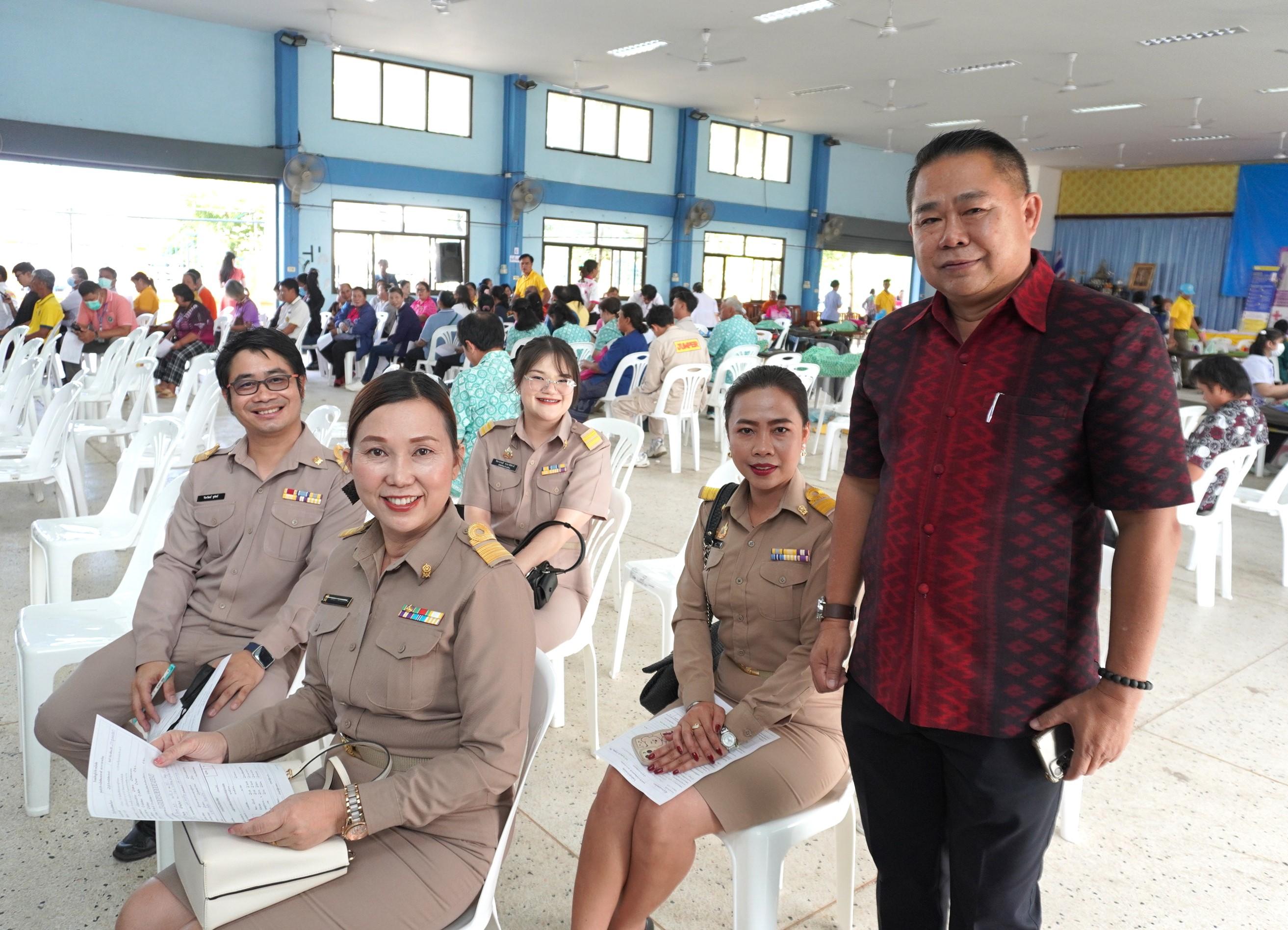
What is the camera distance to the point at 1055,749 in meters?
1.18

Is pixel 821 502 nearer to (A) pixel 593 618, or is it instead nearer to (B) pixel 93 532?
(A) pixel 593 618

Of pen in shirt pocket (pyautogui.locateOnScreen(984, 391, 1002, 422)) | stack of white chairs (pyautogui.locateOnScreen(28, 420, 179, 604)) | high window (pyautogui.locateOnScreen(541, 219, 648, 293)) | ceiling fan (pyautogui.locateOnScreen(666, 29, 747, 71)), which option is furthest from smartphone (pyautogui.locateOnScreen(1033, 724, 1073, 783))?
high window (pyautogui.locateOnScreen(541, 219, 648, 293))

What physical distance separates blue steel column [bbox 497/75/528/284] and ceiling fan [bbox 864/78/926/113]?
539cm

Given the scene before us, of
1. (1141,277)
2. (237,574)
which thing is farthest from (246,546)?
(1141,277)

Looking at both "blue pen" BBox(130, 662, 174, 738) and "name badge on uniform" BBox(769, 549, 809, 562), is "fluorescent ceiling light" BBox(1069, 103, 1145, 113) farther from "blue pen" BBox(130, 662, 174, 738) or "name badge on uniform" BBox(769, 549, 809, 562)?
"blue pen" BBox(130, 662, 174, 738)

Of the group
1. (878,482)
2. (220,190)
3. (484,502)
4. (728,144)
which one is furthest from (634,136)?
(878,482)

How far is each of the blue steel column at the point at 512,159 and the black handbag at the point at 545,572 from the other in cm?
1205

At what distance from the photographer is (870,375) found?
4.47ft

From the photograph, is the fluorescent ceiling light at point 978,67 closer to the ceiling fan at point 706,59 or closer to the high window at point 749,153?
the ceiling fan at point 706,59

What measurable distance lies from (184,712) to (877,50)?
11.4 meters

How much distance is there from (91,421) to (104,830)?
12.2ft

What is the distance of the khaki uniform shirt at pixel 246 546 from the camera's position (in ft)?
6.47

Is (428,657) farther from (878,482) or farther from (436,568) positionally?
(878,482)

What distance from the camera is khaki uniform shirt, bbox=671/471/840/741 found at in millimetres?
1679
